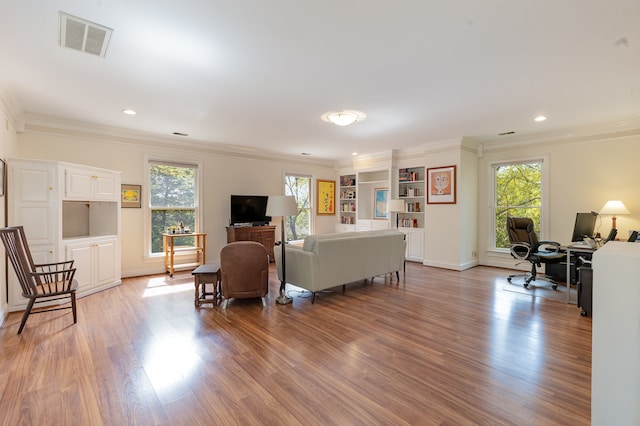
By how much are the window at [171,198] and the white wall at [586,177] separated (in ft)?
20.4

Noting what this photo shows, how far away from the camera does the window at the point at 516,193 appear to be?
565 cm

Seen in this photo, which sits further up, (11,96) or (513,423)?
(11,96)

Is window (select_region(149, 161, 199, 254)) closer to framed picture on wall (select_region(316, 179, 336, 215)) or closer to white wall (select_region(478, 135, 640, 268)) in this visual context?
framed picture on wall (select_region(316, 179, 336, 215))

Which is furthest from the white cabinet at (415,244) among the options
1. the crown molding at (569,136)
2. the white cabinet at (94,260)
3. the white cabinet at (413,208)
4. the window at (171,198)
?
the white cabinet at (94,260)

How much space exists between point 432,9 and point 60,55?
3.10 m

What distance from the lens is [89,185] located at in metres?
4.29

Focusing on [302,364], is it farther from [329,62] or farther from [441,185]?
[441,185]

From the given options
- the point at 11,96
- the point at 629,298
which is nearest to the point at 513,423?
the point at 629,298

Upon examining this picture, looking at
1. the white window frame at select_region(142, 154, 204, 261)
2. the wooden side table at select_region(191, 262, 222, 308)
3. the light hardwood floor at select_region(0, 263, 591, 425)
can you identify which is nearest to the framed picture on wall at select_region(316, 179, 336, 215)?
the white window frame at select_region(142, 154, 204, 261)

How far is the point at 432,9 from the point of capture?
78.9 inches

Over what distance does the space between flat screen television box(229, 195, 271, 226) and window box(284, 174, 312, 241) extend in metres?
1.00

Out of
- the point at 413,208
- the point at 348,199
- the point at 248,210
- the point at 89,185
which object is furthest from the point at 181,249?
the point at 413,208

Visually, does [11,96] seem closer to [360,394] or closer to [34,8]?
[34,8]

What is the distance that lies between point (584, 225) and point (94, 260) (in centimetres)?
Result: 747
